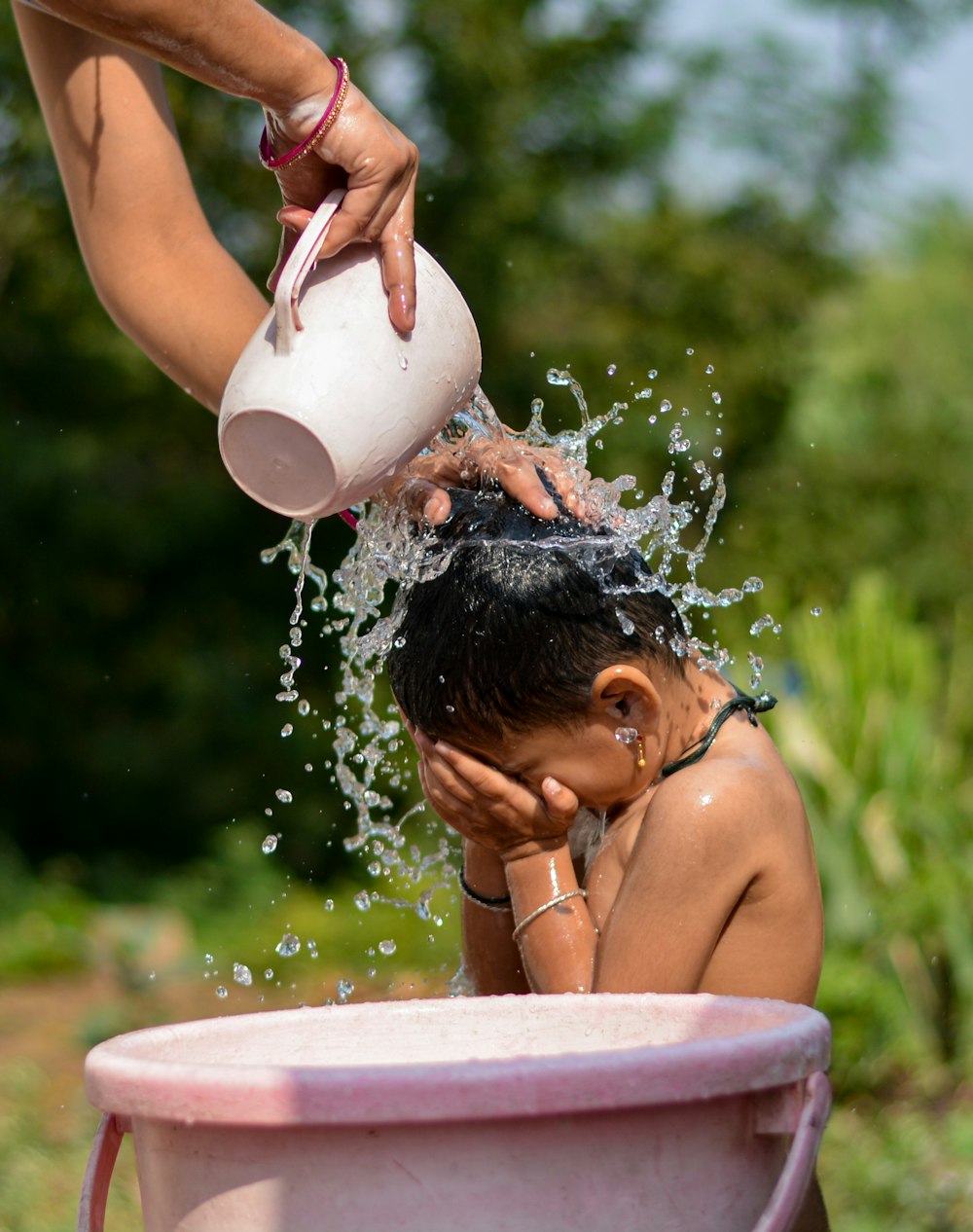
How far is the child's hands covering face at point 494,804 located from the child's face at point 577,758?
0.06 feet

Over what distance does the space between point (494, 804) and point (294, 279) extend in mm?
771

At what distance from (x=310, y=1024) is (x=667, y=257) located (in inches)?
234

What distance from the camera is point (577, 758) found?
7.13 feet

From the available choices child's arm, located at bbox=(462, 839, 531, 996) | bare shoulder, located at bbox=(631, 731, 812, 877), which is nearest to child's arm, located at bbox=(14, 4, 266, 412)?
child's arm, located at bbox=(462, 839, 531, 996)

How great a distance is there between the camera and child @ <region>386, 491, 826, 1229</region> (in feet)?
6.73

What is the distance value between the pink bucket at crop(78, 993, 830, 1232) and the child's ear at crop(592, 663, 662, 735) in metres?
0.65

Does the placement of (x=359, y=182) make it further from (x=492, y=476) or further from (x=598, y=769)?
(x=598, y=769)

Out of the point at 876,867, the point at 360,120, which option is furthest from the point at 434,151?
the point at 360,120

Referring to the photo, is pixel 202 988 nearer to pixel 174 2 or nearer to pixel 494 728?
pixel 494 728

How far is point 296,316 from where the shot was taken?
1.95 meters

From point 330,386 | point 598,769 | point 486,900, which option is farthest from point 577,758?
point 330,386

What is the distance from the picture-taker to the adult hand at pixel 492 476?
2.23m

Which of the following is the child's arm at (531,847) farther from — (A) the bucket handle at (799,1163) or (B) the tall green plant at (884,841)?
(B) the tall green plant at (884,841)

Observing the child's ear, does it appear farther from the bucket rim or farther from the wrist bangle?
the bucket rim
